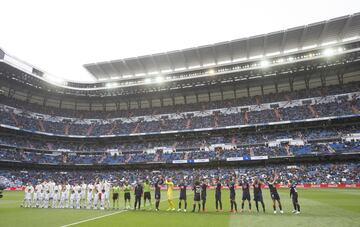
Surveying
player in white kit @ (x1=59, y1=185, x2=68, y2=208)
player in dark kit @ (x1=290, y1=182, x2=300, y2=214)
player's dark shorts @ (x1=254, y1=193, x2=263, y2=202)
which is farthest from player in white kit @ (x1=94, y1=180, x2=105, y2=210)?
player in dark kit @ (x1=290, y1=182, x2=300, y2=214)

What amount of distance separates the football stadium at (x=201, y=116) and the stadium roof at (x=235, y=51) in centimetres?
24

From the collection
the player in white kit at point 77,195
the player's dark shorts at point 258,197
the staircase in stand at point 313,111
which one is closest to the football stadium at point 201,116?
the staircase in stand at point 313,111

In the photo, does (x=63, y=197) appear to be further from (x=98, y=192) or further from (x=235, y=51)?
(x=235, y=51)

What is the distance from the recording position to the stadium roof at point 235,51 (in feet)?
160

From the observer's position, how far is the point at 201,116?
59406 mm

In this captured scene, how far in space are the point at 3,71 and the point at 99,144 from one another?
25.6 metres

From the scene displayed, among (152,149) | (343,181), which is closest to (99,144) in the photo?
(152,149)

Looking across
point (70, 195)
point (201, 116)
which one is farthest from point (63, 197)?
point (201, 116)

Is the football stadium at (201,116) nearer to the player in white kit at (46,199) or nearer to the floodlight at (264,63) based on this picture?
the floodlight at (264,63)

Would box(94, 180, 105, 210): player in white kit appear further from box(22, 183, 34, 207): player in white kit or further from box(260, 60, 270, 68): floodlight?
box(260, 60, 270, 68): floodlight

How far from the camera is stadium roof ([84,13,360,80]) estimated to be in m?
48.8

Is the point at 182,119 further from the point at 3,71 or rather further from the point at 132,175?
the point at 3,71

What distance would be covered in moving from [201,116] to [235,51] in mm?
16433

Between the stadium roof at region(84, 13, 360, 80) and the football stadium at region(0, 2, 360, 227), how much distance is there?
238 millimetres
